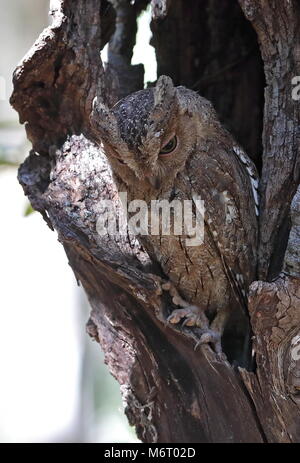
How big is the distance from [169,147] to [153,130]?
24cm

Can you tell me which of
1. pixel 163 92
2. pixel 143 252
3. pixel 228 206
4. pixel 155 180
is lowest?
pixel 143 252

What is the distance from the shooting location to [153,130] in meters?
2.59

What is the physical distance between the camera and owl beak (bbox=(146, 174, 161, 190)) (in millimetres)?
2803

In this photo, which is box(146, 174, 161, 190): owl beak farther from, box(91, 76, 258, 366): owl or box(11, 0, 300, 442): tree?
box(11, 0, 300, 442): tree

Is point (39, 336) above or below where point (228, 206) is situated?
below

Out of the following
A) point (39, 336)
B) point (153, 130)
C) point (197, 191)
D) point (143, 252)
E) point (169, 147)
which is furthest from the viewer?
point (39, 336)

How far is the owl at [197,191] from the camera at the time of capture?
8.71 feet

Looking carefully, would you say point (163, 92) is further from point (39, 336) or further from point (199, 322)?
point (39, 336)

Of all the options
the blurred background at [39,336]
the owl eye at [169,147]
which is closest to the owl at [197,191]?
the owl eye at [169,147]

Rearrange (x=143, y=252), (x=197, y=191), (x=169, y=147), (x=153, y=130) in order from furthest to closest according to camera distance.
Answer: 1. (x=143, y=252)
2. (x=197, y=191)
3. (x=169, y=147)
4. (x=153, y=130)

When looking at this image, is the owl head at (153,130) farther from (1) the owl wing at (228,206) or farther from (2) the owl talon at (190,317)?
(2) the owl talon at (190,317)

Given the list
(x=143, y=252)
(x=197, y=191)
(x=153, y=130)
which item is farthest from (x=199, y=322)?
(x=153, y=130)

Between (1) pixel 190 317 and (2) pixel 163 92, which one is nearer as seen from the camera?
(2) pixel 163 92

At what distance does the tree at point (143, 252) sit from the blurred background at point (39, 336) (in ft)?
9.76
